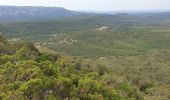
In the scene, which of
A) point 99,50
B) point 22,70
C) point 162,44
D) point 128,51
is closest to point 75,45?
point 99,50

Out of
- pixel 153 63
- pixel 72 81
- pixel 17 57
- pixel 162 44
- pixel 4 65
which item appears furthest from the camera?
pixel 162 44

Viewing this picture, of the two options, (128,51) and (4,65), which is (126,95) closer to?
(4,65)

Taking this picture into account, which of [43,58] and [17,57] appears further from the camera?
[43,58]

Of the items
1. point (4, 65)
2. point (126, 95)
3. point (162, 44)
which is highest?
point (4, 65)

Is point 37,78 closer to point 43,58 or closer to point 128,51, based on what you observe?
point 43,58

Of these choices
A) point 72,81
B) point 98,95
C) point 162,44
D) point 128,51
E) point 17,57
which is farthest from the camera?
point 162,44

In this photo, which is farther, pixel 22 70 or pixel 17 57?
pixel 17 57

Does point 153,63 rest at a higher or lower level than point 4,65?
lower

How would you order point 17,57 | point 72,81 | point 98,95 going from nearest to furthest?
1. point 98,95
2. point 72,81
3. point 17,57

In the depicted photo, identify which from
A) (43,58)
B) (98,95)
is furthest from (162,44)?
(98,95)
